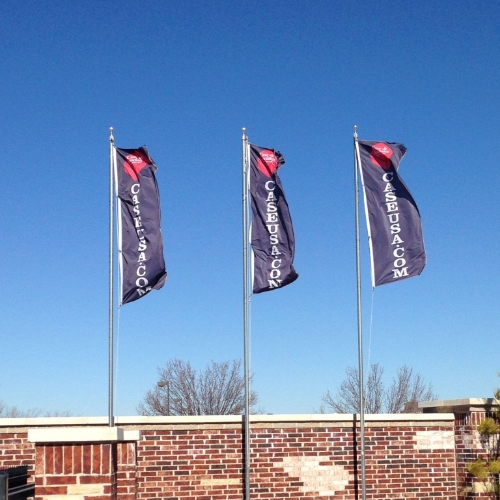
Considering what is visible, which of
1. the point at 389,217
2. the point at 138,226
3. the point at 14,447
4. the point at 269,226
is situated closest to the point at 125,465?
the point at 14,447

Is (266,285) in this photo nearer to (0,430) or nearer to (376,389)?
(0,430)

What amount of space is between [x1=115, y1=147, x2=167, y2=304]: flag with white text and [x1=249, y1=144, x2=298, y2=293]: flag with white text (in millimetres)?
1909

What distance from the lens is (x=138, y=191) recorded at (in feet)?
52.8

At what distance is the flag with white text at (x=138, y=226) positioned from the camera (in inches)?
618

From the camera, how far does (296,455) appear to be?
52.4ft

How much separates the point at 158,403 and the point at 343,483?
3103 centimetres

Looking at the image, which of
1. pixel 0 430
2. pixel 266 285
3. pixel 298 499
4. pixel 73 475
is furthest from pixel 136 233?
pixel 73 475

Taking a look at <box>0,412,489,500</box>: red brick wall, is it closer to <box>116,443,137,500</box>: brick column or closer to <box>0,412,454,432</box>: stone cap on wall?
<box>0,412,454,432</box>: stone cap on wall

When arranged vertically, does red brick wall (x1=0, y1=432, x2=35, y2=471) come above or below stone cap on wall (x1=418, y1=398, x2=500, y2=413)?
below

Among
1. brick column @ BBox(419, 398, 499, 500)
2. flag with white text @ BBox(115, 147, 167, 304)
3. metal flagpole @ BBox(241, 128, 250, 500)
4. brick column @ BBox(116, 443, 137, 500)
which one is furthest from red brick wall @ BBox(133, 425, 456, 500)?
brick column @ BBox(116, 443, 137, 500)

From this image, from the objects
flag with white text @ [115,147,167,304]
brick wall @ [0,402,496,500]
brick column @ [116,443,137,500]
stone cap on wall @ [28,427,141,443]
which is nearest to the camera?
stone cap on wall @ [28,427,141,443]

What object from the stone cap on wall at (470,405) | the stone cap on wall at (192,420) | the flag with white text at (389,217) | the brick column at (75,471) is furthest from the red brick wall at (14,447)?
the brick column at (75,471)

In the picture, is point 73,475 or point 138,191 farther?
point 138,191

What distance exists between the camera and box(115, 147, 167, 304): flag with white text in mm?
15703
